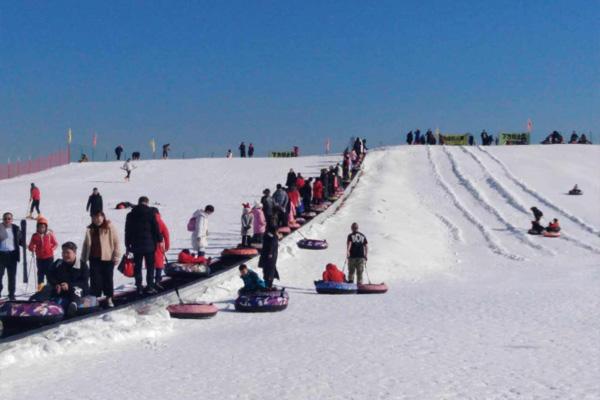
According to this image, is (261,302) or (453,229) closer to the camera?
(261,302)

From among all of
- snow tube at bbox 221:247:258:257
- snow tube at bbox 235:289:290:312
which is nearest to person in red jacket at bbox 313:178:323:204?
snow tube at bbox 221:247:258:257

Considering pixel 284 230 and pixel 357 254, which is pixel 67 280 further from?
pixel 284 230

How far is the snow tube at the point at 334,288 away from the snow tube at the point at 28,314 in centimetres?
627

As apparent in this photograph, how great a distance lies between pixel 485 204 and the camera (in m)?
35.8

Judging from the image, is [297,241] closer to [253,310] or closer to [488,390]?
[253,310]

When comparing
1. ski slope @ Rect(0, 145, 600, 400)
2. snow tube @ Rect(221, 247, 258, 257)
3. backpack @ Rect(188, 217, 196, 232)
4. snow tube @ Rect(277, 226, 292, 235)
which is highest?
backpack @ Rect(188, 217, 196, 232)

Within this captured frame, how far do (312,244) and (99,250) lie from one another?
397 inches

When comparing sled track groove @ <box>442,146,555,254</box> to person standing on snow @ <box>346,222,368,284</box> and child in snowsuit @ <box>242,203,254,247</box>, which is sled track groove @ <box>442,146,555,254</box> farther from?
person standing on snow @ <box>346,222,368,284</box>

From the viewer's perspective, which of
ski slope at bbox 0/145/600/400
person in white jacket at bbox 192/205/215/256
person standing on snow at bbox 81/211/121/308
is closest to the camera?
ski slope at bbox 0/145/600/400

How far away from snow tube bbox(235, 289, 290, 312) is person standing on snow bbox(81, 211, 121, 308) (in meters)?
2.34

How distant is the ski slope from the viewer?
884 cm

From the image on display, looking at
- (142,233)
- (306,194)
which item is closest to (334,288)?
(142,233)

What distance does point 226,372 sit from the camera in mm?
9578

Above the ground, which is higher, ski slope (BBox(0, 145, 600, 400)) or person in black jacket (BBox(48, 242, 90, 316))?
person in black jacket (BBox(48, 242, 90, 316))
